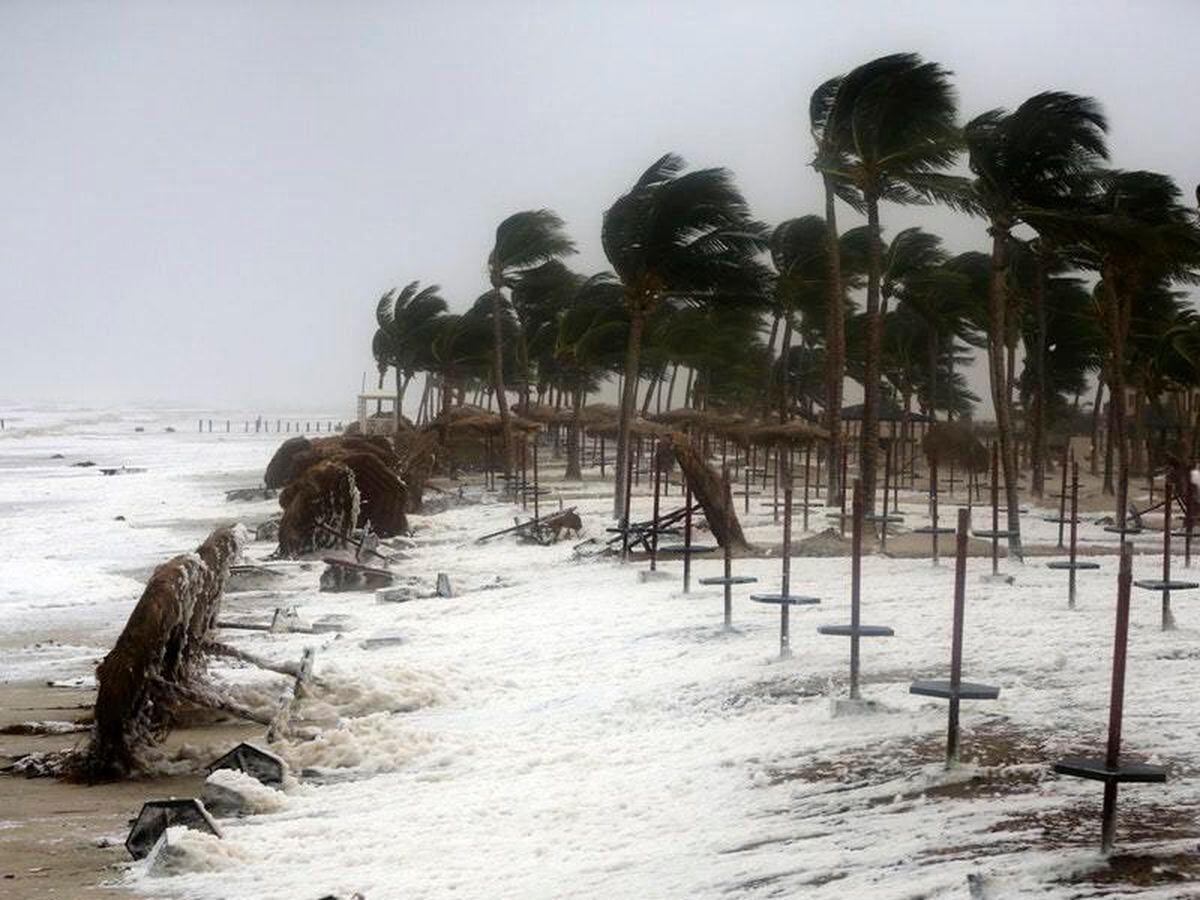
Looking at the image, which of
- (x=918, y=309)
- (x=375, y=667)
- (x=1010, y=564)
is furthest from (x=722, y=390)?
(x=375, y=667)

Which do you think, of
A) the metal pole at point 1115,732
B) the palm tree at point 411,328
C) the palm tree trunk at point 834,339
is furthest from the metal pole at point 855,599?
the palm tree at point 411,328

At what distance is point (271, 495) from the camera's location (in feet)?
124

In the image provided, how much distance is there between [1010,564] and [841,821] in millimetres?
12098

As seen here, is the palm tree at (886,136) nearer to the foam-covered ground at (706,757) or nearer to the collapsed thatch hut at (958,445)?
the foam-covered ground at (706,757)

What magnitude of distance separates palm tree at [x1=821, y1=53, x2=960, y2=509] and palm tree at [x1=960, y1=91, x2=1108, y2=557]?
4.88ft

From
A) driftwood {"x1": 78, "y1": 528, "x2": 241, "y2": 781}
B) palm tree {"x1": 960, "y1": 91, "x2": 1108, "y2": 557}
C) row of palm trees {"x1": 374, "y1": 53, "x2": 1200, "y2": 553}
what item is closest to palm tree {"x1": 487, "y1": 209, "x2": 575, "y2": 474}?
row of palm trees {"x1": 374, "y1": 53, "x2": 1200, "y2": 553}

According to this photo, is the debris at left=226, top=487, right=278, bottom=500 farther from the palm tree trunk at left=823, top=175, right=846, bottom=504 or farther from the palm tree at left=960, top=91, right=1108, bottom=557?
the palm tree at left=960, top=91, right=1108, bottom=557

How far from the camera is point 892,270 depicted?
139 feet

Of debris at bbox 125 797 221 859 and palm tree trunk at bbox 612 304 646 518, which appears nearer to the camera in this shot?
debris at bbox 125 797 221 859

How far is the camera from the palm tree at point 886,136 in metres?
24.7

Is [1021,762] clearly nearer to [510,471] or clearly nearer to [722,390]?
[510,471]

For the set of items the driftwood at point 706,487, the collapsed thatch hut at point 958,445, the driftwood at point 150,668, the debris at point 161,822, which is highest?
the collapsed thatch hut at point 958,445

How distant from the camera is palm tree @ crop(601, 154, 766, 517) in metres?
26.3

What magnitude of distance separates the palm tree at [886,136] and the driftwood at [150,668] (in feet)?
51.6
